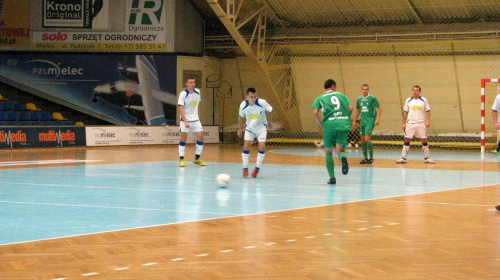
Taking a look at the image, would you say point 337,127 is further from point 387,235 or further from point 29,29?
point 29,29

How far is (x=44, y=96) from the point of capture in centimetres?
3178

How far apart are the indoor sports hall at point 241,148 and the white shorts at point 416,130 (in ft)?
3.06

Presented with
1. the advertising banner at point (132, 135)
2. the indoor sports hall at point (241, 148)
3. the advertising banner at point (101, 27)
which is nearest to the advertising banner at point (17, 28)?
the indoor sports hall at point (241, 148)

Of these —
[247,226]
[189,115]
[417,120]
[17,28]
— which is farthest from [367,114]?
[17,28]

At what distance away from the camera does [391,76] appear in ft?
101

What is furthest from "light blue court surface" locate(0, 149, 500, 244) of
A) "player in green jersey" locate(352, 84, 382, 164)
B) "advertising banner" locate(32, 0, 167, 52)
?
"advertising banner" locate(32, 0, 167, 52)

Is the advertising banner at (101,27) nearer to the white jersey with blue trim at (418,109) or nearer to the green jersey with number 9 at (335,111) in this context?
the white jersey with blue trim at (418,109)

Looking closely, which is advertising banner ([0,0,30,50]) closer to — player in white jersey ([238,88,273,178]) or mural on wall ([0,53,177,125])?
mural on wall ([0,53,177,125])

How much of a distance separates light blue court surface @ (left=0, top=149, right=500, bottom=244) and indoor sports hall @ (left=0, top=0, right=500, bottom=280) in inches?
2.1

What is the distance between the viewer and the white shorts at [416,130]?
20344 millimetres

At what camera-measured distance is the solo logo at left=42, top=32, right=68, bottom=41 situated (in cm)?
3162

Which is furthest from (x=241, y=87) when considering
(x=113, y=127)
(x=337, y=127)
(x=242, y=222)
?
(x=242, y=222)

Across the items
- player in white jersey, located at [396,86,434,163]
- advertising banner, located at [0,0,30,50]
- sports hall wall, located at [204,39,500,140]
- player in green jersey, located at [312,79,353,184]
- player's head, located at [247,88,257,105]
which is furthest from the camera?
advertising banner, located at [0,0,30,50]

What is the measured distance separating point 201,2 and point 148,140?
729cm
